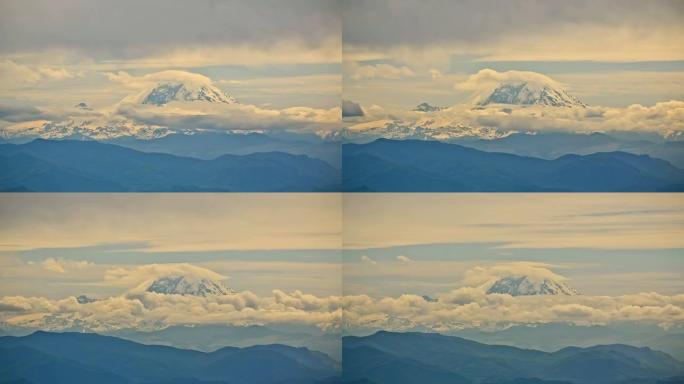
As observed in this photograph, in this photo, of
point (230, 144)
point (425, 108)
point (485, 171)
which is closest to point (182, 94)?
point (230, 144)

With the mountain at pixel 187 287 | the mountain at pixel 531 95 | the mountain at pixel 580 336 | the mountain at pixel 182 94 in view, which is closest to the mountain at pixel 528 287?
the mountain at pixel 580 336

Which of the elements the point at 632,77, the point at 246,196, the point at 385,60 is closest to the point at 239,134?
the point at 246,196

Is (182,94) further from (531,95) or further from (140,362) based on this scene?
(531,95)

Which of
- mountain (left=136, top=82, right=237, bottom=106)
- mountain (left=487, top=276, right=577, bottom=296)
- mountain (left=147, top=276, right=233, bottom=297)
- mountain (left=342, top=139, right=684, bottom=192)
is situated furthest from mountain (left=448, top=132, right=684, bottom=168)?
mountain (left=147, top=276, right=233, bottom=297)

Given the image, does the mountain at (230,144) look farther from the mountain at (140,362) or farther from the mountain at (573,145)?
the mountain at (140,362)

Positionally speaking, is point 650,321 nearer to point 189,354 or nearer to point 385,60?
point 385,60
